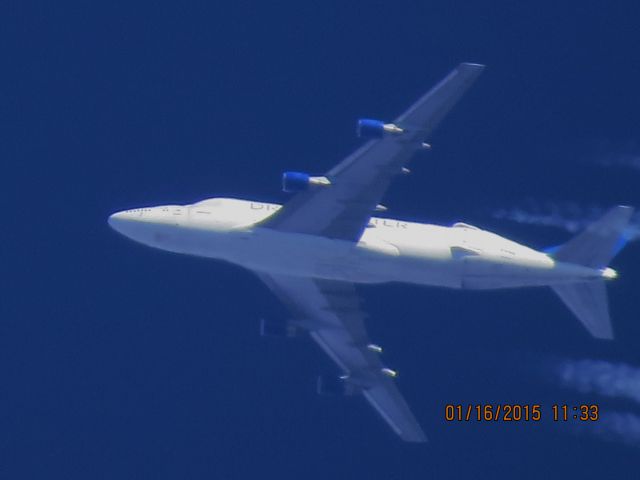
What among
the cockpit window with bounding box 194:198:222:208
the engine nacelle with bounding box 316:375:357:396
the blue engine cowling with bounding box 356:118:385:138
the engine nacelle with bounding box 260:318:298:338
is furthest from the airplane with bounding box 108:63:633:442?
the engine nacelle with bounding box 316:375:357:396

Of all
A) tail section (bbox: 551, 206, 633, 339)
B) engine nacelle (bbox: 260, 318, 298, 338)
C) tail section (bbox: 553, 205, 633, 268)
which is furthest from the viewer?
engine nacelle (bbox: 260, 318, 298, 338)

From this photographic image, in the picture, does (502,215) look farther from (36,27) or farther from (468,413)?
(36,27)

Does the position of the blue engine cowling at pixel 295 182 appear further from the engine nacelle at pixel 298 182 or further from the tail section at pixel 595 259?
the tail section at pixel 595 259

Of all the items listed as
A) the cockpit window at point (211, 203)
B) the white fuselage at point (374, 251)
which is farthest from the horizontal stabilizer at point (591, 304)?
the cockpit window at point (211, 203)

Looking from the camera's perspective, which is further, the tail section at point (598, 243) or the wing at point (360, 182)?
the tail section at point (598, 243)

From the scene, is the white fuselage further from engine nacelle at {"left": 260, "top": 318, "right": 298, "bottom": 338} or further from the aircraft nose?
engine nacelle at {"left": 260, "top": 318, "right": 298, "bottom": 338}
